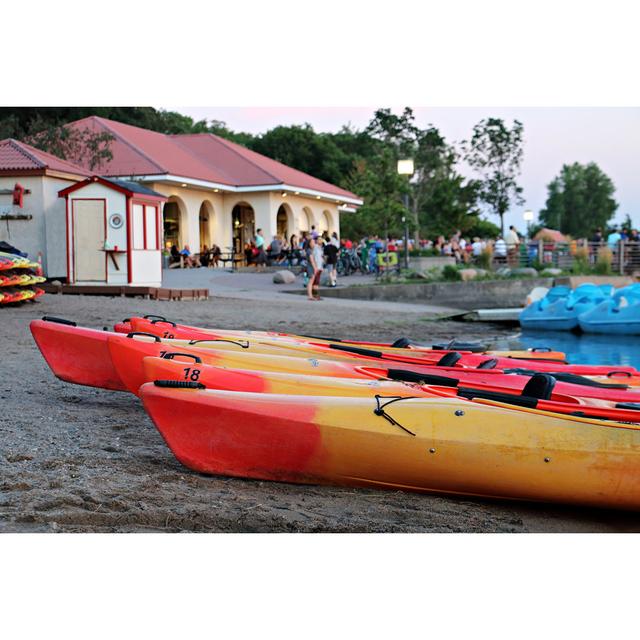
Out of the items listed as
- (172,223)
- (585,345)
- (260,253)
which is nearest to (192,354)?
(585,345)

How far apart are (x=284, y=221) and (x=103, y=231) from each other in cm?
1794

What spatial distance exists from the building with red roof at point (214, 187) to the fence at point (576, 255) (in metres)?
9.34

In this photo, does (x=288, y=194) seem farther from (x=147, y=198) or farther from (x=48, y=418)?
(x=48, y=418)

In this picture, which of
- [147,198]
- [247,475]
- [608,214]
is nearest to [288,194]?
[147,198]

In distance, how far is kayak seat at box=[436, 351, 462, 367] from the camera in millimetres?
7703

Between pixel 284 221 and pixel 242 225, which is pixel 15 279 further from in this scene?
pixel 284 221

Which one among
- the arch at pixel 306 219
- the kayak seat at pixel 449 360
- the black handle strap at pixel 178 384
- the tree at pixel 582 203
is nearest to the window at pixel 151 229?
the kayak seat at pixel 449 360

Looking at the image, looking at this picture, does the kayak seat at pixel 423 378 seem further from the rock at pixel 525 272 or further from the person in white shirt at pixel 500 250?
the person in white shirt at pixel 500 250

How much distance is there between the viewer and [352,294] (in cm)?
2208

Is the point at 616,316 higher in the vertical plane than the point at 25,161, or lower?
lower

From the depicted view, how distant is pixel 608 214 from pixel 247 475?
235 feet

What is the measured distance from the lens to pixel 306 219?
36.7 m

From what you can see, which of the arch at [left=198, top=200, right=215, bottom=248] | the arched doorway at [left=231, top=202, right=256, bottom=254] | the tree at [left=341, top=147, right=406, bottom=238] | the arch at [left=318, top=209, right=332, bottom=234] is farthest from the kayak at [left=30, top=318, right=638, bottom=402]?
the arch at [left=318, top=209, right=332, bottom=234]

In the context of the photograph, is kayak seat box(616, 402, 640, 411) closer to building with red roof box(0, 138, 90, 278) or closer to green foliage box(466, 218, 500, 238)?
Result: building with red roof box(0, 138, 90, 278)
